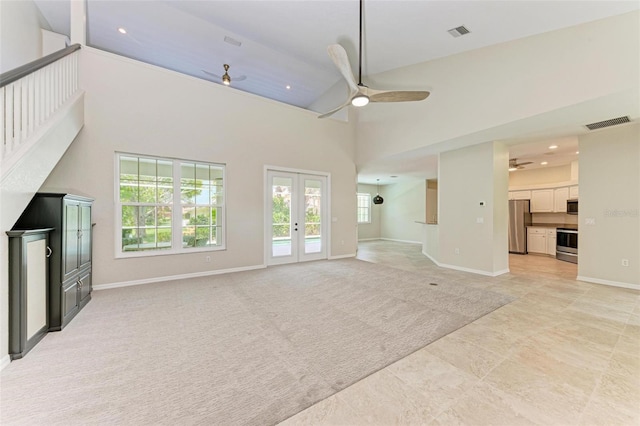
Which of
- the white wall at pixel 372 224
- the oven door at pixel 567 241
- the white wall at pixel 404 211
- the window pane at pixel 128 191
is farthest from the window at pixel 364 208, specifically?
the window pane at pixel 128 191

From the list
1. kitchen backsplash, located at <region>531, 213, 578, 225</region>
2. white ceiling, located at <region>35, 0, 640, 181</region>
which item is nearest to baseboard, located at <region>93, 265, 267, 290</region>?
white ceiling, located at <region>35, 0, 640, 181</region>

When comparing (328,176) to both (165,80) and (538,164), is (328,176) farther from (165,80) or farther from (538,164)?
(538,164)

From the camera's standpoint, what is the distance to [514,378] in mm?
1954

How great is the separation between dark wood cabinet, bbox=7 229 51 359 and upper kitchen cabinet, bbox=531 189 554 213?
10.9 m

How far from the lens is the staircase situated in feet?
7.35

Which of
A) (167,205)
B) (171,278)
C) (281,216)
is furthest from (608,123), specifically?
(171,278)

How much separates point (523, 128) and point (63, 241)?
6.71 m

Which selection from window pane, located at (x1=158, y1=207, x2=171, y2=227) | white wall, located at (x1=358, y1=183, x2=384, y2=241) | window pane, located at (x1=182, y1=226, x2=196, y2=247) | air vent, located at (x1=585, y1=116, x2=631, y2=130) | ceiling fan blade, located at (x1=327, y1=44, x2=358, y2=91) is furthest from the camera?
white wall, located at (x1=358, y1=183, x2=384, y2=241)

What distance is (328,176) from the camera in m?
6.90

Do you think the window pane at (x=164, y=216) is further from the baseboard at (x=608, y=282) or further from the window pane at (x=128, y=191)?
the baseboard at (x=608, y=282)

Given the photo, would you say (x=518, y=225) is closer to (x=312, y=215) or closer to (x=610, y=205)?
(x=610, y=205)

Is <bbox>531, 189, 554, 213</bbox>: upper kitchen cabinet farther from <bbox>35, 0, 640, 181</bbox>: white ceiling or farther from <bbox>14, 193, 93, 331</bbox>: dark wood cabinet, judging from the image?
<bbox>14, 193, 93, 331</bbox>: dark wood cabinet

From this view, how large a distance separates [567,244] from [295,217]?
A: 23.8ft

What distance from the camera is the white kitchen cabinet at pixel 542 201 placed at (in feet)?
24.9
